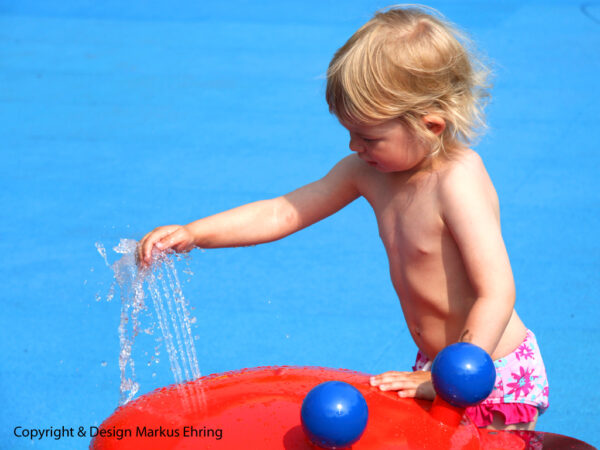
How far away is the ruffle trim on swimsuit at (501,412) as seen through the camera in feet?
5.66

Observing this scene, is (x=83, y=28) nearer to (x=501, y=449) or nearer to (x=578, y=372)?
(x=578, y=372)

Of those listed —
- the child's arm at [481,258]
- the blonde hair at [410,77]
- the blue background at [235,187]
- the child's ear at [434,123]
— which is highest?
the blue background at [235,187]

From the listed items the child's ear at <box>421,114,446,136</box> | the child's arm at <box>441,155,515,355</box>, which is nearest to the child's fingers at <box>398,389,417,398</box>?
the child's arm at <box>441,155,515,355</box>

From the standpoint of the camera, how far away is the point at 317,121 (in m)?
5.21

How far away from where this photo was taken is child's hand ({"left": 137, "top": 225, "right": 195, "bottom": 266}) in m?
1.67

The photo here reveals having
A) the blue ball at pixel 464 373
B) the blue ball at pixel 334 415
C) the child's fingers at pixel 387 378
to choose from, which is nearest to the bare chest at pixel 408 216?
the child's fingers at pixel 387 378

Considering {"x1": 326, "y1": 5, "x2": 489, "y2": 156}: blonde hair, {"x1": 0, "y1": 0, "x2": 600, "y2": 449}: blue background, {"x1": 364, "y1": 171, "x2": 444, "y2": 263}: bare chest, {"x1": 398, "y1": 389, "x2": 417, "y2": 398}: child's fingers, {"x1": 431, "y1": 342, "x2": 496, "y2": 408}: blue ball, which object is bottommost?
{"x1": 431, "y1": 342, "x2": 496, "y2": 408}: blue ball

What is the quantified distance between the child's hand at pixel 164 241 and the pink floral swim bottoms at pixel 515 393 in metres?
0.58

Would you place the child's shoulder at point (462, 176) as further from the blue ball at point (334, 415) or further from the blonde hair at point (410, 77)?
the blue ball at point (334, 415)

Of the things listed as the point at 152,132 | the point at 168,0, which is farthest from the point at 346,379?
the point at 168,0

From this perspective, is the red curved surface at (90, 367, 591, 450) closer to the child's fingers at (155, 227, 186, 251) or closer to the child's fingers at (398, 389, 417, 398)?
the child's fingers at (398, 389, 417, 398)

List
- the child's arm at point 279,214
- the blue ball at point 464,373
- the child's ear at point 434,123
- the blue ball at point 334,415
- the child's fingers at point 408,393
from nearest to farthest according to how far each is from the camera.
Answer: the blue ball at point 334,415, the blue ball at point 464,373, the child's fingers at point 408,393, the child's ear at point 434,123, the child's arm at point 279,214

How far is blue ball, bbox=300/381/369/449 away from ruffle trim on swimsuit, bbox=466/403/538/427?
22.9 inches

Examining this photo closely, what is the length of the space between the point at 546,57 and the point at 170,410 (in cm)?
540
